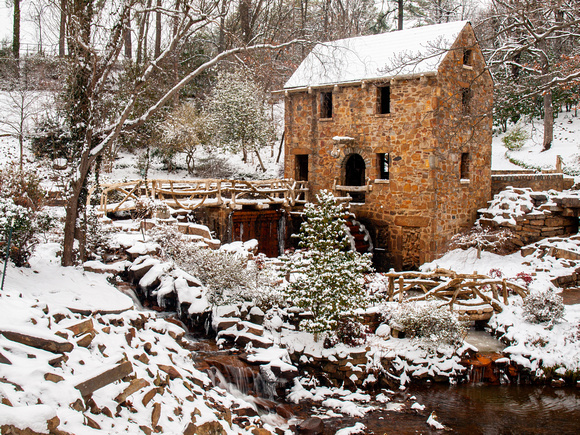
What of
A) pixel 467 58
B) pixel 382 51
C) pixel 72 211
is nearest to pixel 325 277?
pixel 72 211

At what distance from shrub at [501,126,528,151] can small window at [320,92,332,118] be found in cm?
1249

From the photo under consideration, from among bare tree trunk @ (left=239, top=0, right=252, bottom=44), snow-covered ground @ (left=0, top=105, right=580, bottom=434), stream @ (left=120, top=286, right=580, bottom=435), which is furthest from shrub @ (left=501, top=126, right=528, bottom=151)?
stream @ (left=120, top=286, right=580, bottom=435)

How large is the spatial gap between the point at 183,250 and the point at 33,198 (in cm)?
340

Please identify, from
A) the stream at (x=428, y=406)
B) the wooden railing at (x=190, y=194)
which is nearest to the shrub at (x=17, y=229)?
the stream at (x=428, y=406)

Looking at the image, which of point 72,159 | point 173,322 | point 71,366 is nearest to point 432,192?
point 173,322

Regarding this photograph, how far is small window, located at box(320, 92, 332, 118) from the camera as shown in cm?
1953

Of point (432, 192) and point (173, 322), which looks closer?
point (173, 322)

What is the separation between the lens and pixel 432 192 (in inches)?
679

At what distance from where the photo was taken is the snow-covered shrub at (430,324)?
403 inches

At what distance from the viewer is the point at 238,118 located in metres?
25.2

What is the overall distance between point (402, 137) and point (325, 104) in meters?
3.63

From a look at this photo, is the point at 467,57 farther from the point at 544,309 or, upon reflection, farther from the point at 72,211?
the point at 72,211

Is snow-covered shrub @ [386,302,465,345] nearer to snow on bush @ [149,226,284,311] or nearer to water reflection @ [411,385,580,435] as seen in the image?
water reflection @ [411,385,580,435]

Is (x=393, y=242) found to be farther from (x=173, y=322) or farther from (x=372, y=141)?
(x=173, y=322)
